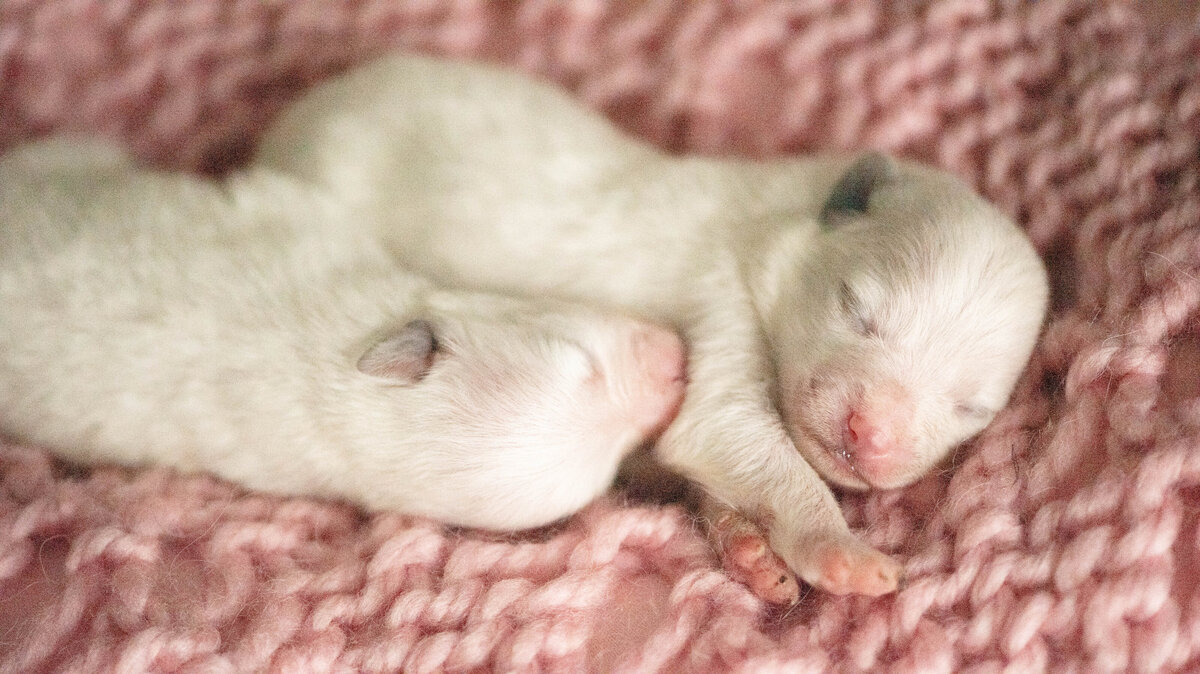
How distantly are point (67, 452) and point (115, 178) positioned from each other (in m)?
0.72

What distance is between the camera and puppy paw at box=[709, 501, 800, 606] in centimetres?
155

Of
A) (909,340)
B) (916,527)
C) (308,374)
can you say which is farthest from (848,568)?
(308,374)

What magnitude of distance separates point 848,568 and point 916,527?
0.90 ft

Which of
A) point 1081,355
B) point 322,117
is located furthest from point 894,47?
point 322,117

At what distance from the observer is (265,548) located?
1.70m

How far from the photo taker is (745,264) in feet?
6.68

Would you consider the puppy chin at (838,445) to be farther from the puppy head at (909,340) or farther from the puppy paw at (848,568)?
the puppy paw at (848,568)

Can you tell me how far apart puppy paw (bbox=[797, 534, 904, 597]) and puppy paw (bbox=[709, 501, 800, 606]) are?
1.9 inches

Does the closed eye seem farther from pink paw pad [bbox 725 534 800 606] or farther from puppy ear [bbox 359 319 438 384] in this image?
puppy ear [bbox 359 319 438 384]

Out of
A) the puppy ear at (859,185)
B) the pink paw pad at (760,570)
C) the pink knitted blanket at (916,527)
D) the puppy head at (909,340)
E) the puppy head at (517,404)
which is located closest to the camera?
the pink knitted blanket at (916,527)

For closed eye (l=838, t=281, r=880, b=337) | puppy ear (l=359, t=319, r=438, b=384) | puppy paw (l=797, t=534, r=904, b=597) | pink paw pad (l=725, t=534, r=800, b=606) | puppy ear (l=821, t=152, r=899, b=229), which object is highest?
puppy ear (l=821, t=152, r=899, b=229)

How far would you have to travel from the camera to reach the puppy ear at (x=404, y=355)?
180cm

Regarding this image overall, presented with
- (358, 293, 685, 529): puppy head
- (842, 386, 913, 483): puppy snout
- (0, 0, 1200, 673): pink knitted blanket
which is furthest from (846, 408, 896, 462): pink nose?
(358, 293, 685, 529): puppy head

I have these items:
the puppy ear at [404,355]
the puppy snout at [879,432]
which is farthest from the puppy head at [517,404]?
the puppy snout at [879,432]
